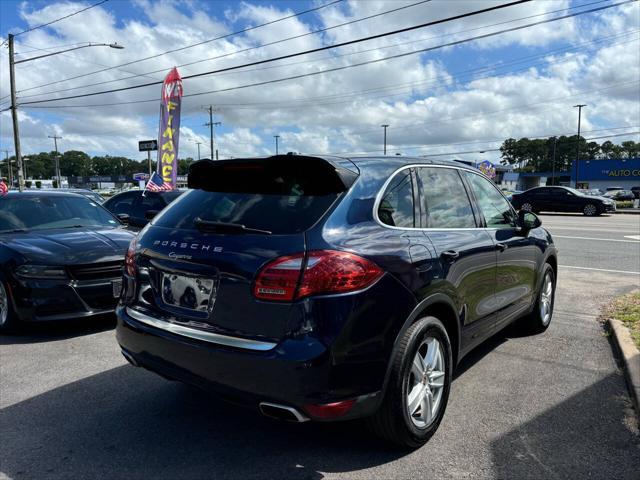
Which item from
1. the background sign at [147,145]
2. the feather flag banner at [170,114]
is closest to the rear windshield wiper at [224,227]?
the feather flag banner at [170,114]

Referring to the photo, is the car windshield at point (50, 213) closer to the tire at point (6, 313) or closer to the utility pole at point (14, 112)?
the tire at point (6, 313)

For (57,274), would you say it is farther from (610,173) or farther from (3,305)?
(610,173)

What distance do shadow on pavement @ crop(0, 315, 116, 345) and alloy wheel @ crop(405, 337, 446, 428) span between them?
151 inches

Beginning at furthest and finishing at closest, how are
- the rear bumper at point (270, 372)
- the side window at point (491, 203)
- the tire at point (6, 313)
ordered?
the tire at point (6, 313)
the side window at point (491, 203)
the rear bumper at point (270, 372)

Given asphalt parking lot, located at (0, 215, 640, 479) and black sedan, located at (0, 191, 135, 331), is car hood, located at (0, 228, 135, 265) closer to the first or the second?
black sedan, located at (0, 191, 135, 331)

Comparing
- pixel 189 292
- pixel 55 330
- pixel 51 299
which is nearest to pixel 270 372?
pixel 189 292

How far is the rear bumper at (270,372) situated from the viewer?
2436 millimetres

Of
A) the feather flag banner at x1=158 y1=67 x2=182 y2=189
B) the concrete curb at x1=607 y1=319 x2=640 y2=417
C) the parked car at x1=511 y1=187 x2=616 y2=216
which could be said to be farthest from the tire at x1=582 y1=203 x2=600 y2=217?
the concrete curb at x1=607 y1=319 x2=640 y2=417

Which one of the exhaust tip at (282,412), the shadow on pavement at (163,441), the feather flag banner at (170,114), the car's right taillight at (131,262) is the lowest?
the shadow on pavement at (163,441)

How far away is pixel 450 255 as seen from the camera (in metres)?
3.29

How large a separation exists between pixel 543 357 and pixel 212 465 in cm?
325

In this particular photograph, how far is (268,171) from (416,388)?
1.58 metres

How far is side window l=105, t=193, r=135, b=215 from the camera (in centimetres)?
1051

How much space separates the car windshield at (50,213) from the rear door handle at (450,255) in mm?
5014
